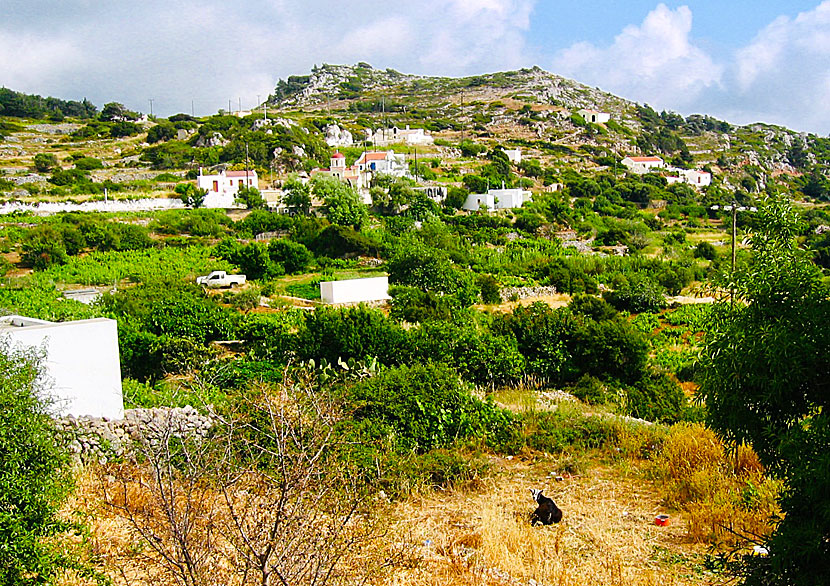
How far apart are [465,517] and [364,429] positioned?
7.52ft

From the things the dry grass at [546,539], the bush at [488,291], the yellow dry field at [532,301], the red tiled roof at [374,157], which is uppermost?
the red tiled roof at [374,157]

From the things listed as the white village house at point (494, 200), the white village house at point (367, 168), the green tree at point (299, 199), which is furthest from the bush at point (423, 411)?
the white village house at point (367, 168)

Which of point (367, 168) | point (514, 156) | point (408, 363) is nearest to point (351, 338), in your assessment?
point (408, 363)

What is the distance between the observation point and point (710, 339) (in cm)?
491

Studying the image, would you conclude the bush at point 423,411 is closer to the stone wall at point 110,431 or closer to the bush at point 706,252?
the stone wall at point 110,431

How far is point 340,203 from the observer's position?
43.2 metres

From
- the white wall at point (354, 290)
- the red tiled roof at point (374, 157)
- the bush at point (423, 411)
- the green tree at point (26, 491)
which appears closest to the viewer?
the green tree at point (26, 491)

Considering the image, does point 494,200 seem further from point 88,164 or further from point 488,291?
point 88,164

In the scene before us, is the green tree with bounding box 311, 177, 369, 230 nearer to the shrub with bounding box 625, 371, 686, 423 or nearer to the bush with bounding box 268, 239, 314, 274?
the bush with bounding box 268, 239, 314, 274

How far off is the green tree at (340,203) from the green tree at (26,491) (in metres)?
36.7

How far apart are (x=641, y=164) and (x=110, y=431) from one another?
84043 millimetres

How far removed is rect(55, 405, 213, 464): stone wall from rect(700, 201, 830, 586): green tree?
18.4 feet

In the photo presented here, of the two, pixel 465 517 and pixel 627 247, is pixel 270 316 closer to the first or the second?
pixel 465 517

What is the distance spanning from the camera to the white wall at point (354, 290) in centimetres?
2470
